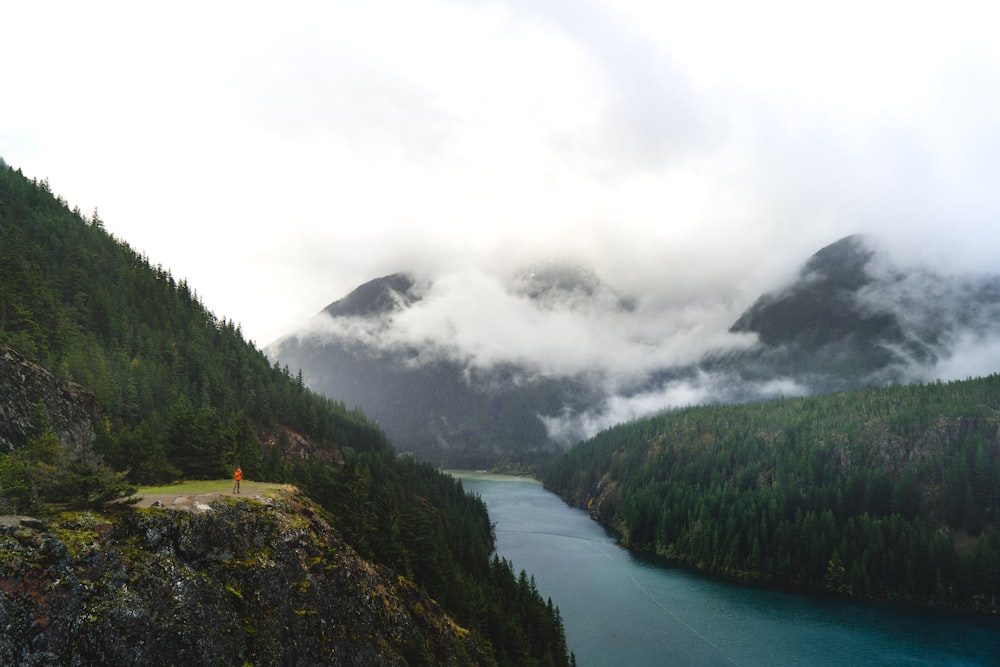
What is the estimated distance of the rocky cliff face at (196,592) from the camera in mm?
18984

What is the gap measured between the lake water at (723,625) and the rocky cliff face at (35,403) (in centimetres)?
7002

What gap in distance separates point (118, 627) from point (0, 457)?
20673 millimetres

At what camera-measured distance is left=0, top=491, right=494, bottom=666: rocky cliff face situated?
62.3 ft

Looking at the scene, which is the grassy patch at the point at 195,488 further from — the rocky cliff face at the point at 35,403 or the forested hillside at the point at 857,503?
the forested hillside at the point at 857,503

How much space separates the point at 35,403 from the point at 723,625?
345ft

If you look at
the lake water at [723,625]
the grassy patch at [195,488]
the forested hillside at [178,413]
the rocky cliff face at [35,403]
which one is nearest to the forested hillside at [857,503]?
the lake water at [723,625]

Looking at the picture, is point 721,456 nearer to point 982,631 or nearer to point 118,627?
point 982,631

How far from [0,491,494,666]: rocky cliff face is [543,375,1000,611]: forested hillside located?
124 meters

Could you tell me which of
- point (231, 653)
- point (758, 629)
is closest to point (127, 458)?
point (231, 653)

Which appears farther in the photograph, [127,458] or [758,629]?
[758,629]

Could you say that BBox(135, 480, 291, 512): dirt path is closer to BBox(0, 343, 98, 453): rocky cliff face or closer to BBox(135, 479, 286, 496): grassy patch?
BBox(135, 479, 286, 496): grassy patch

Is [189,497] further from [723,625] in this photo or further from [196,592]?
[723,625]

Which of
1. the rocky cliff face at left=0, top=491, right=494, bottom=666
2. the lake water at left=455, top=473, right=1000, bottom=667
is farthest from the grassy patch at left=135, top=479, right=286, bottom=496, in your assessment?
the lake water at left=455, top=473, right=1000, bottom=667

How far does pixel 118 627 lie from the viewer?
2030cm
